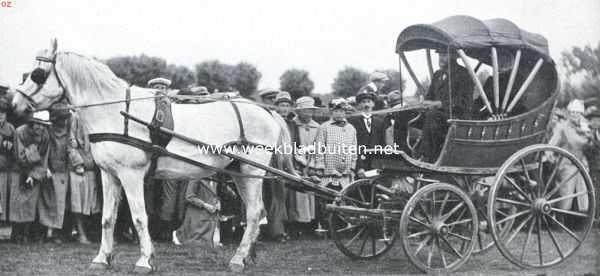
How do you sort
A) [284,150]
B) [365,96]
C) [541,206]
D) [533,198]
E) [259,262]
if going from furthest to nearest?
[365,96] < [284,150] < [259,262] < [533,198] < [541,206]

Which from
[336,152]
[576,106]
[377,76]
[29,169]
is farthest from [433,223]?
[29,169]

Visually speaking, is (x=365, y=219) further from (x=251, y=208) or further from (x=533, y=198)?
(x=533, y=198)

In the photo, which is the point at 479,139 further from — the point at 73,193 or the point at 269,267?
the point at 73,193

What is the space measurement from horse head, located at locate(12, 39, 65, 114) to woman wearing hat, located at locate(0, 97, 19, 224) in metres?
2.20

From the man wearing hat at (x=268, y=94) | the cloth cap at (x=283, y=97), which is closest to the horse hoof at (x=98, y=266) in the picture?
the cloth cap at (x=283, y=97)

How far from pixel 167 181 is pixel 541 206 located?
17.2ft

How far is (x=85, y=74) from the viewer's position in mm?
7148

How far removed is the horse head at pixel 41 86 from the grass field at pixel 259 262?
1.77m

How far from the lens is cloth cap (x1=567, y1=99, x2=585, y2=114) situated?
11219mm

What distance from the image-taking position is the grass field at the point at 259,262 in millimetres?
7371

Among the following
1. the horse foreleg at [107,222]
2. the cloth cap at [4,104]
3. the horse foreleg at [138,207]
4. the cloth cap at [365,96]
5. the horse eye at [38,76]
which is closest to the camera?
the horse eye at [38,76]

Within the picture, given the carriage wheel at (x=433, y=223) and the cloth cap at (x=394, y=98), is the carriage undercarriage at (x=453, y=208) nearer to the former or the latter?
the carriage wheel at (x=433, y=223)

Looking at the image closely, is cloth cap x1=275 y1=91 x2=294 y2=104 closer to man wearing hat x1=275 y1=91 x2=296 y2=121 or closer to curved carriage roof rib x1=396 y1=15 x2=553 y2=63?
man wearing hat x1=275 y1=91 x2=296 y2=121

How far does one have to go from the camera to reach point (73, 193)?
31.3 ft
